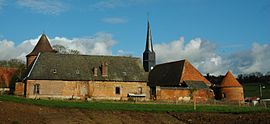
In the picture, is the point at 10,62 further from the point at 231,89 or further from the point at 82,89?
the point at 231,89

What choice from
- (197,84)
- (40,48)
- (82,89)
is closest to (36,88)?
(82,89)

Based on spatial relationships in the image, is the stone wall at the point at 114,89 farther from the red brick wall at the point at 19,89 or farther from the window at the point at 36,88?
the red brick wall at the point at 19,89

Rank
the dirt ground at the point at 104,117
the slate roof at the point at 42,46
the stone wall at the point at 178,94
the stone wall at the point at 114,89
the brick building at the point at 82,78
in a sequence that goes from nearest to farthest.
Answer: the dirt ground at the point at 104,117, the brick building at the point at 82,78, the stone wall at the point at 114,89, the stone wall at the point at 178,94, the slate roof at the point at 42,46

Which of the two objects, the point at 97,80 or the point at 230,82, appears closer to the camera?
the point at 97,80

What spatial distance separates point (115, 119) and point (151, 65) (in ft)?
155

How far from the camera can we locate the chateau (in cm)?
4838

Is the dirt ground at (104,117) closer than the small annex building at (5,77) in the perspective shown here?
Yes

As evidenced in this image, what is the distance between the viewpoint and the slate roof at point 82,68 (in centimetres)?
4909

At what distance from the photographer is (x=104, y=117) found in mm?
25422

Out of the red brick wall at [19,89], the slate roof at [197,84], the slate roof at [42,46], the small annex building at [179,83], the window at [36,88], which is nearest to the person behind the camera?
the window at [36,88]

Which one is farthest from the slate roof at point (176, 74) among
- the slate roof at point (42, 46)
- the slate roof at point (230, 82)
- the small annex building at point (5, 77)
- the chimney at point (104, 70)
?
the small annex building at point (5, 77)

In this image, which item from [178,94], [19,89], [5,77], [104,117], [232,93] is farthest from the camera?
[5,77]

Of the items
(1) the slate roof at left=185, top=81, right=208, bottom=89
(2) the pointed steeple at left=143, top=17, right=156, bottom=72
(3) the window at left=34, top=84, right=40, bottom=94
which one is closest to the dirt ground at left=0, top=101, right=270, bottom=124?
(3) the window at left=34, top=84, right=40, bottom=94

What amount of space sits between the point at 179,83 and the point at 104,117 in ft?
107
